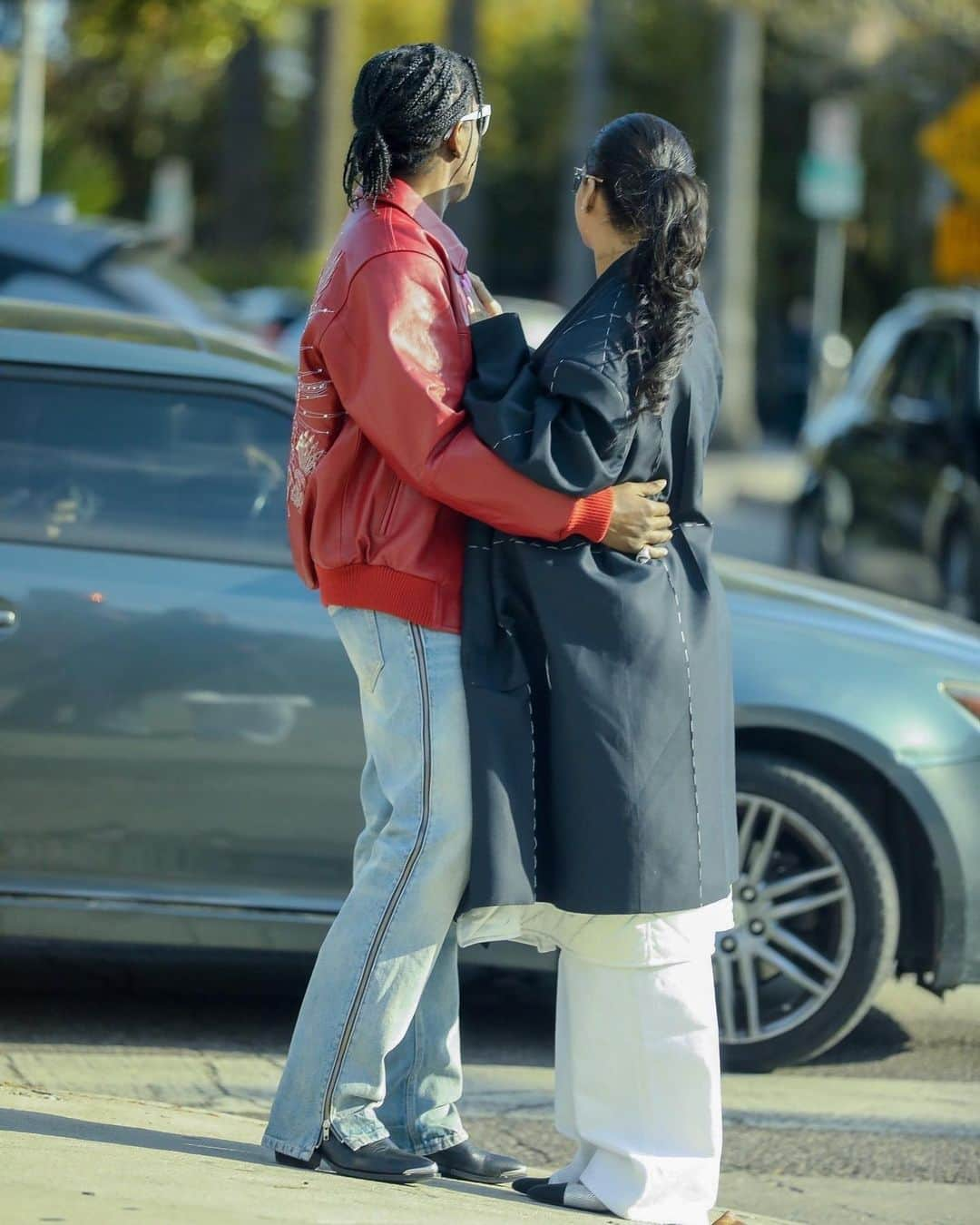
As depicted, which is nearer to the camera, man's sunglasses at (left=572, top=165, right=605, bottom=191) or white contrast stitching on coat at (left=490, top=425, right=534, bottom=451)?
white contrast stitching on coat at (left=490, top=425, right=534, bottom=451)

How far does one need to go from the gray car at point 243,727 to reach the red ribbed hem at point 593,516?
1449mm

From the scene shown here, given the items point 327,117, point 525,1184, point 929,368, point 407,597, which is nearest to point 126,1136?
point 525,1184

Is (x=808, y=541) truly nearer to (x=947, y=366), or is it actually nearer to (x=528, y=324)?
(x=947, y=366)

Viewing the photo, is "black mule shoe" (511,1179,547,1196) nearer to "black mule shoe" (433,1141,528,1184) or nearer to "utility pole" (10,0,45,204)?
"black mule shoe" (433,1141,528,1184)

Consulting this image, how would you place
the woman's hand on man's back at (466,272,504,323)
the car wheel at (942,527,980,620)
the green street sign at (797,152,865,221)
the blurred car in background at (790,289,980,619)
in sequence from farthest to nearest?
the green street sign at (797,152,865,221), the blurred car in background at (790,289,980,619), the car wheel at (942,527,980,620), the woman's hand on man's back at (466,272,504,323)

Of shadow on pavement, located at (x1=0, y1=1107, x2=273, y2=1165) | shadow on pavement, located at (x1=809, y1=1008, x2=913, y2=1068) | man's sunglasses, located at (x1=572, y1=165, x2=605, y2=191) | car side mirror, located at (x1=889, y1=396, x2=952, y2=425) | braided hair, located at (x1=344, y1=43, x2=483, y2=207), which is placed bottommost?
shadow on pavement, located at (x1=809, y1=1008, x2=913, y2=1068)

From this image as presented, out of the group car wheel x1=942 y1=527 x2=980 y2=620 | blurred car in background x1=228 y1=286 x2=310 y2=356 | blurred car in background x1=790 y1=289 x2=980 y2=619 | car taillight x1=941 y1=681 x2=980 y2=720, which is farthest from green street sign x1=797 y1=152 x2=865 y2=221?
car taillight x1=941 y1=681 x2=980 y2=720

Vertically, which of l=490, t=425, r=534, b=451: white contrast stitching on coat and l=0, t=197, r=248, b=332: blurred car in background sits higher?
l=0, t=197, r=248, b=332: blurred car in background

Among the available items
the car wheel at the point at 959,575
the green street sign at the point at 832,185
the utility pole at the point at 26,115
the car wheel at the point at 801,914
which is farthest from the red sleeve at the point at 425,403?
the green street sign at the point at 832,185

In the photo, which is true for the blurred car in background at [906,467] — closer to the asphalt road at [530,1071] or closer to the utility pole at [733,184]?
the asphalt road at [530,1071]

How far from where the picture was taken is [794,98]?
35.8 metres

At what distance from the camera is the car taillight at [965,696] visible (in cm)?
478

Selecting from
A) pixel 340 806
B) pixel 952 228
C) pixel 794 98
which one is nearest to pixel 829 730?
pixel 340 806

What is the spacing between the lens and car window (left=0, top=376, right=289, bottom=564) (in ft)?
15.4
